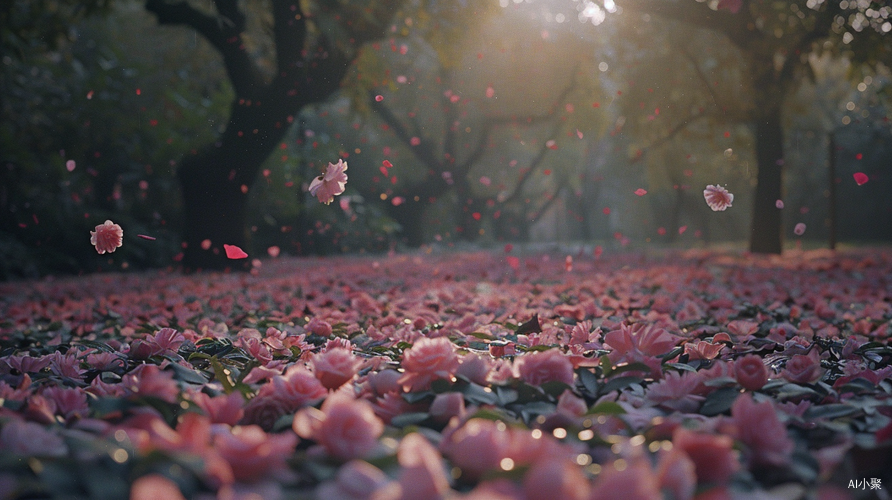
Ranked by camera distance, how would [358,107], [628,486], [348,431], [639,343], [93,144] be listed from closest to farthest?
1. [628,486]
2. [348,431]
3. [639,343]
4. [358,107]
5. [93,144]

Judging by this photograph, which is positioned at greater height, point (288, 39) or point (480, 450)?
point (288, 39)

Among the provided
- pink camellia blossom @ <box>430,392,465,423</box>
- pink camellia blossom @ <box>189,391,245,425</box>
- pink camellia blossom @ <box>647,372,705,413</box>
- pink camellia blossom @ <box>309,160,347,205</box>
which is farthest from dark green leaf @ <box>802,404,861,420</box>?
pink camellia blossom @ <box>309,160,347,205</box>

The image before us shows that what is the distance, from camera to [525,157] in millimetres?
29000

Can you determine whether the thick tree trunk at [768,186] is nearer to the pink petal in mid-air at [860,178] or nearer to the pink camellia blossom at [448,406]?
the pink petal in mid-air at [860,178]

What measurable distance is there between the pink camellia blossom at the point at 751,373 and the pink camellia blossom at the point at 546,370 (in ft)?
1.48

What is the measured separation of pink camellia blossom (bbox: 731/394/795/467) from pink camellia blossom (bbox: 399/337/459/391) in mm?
643

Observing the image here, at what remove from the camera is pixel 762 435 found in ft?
3.54

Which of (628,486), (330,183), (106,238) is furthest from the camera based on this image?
(106,238)

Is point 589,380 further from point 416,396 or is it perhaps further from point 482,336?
point 482,336

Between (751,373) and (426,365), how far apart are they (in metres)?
0.85

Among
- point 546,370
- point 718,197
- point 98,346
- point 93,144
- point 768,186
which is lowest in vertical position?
point 98,346

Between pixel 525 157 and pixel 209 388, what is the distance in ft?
92.9

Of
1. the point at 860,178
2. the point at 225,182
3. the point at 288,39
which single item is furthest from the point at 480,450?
the point at 225,182

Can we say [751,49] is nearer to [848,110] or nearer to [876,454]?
[876,454]
